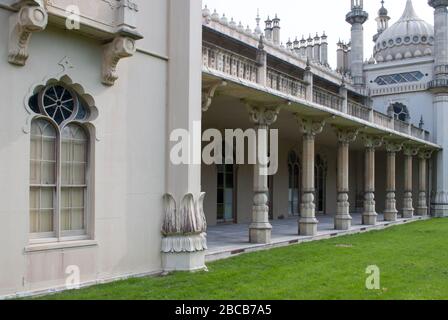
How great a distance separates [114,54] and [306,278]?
4.66m

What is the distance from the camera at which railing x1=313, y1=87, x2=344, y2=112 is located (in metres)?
14.9

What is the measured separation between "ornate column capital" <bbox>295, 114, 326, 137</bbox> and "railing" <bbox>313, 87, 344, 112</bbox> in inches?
20.8

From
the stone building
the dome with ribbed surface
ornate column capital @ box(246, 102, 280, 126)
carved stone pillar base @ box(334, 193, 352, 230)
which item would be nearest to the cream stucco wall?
the stone building

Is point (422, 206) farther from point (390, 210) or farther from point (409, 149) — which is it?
point (390, 210)

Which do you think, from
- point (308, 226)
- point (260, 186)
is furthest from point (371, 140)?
point (260, 186)

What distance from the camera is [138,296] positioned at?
7.03 m

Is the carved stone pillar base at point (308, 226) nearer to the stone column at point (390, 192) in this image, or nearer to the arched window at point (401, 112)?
the stone column at point (390, 192)

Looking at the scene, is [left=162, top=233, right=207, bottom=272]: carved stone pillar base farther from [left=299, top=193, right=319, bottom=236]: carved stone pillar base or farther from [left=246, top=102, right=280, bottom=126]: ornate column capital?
[left=299, top=193, right=319, bottom=236]: carved stone pillar base

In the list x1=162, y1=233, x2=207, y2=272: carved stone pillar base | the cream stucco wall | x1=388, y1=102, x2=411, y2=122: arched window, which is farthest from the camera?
x1=388, y1=102, x2=411, y2=122: arched window

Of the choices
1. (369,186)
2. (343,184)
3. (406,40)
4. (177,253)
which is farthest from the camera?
(406,40)

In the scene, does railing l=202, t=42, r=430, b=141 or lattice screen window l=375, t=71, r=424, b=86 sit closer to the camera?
railing l=202, t=42, r=430, b=141

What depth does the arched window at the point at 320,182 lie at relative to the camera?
2584 centimetres

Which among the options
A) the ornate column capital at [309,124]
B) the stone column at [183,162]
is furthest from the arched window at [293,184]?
the stone column at [183,162]

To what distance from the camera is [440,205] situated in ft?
88.0
